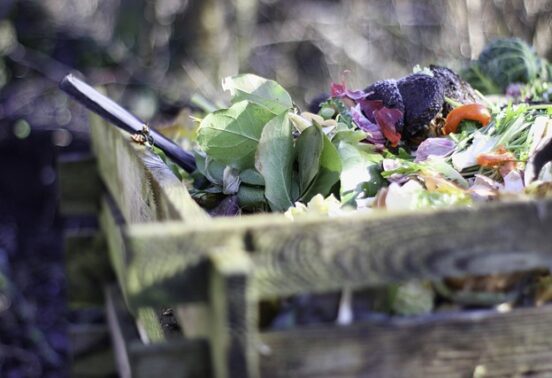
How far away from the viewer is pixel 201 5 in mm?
5270

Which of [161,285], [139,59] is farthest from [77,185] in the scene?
[139,59]

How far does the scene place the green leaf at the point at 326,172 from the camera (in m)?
1.58

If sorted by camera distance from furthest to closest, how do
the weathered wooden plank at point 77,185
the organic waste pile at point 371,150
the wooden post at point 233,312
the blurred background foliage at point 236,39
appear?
the blurred background foliage at point 236,39 → the weathered wooden plank at point 77,185 → the organic waste pile at point 371,150 → the wooden post at point 233,312

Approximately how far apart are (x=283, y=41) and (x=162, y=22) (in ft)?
3.51

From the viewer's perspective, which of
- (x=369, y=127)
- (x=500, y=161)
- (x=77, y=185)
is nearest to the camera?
(x=500, y=161)

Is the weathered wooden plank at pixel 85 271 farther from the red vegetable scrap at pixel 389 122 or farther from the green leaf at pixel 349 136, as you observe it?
the red vegetable scrap at pixel 389 122

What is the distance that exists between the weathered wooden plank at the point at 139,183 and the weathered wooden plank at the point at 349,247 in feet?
0.39

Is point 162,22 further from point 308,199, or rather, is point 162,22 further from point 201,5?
point 308,199

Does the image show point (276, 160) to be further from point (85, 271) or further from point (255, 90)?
point (85, 271)

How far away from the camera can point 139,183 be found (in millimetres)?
1651

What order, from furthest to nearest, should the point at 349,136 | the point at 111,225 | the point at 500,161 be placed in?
the point at 111,225 < the point at 349,136 < the point at 500,161

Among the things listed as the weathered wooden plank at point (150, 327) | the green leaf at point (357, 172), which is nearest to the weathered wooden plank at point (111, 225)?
the weathered wooden plank at point (150, 327)

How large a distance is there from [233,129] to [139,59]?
15.4ft

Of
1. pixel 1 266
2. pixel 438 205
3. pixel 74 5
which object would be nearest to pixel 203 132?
pixel 438 205
